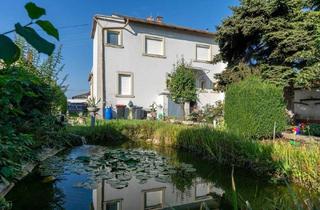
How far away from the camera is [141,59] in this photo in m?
17.7

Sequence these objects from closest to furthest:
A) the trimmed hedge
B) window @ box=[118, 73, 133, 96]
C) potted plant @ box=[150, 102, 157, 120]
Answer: the trimmed hedge → potted plant @ box=[150, 102, 157, 120] → window @ box=[118, 73, 133, 96]

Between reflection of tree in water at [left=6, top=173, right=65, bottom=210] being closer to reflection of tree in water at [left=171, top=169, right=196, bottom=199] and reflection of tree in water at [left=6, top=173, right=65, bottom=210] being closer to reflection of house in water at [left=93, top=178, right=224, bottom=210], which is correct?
reflection of house in water at [left=93, top=178, right=224, bottom=210]

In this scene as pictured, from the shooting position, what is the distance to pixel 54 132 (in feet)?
19.4

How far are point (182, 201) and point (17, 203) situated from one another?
2362 mm

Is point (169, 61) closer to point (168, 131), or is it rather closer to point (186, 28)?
point (186, 28)

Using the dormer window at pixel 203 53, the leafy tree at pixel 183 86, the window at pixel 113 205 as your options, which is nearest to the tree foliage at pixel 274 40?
the leafy tree at pixel 183 86

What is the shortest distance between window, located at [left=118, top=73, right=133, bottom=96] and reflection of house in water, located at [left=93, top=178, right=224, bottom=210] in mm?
12363

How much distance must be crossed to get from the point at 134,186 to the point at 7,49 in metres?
4.60

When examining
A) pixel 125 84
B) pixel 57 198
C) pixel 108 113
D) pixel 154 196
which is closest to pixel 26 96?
pixel 57 198

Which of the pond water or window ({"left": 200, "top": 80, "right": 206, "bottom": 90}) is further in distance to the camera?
window ({"left": 200, "top": 80, "right": 206, "bottom": 90})

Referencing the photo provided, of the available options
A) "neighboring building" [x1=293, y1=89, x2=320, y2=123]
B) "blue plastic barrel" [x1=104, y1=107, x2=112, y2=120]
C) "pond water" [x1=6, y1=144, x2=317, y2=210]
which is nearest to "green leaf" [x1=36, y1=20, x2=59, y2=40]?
"pond water" [x1=6, y1=144, x2=317, y2=210]

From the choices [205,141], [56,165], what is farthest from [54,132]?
[205,141]

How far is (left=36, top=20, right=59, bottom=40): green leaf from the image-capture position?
2.72ft

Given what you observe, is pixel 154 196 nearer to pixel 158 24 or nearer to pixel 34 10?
pixel 34 10
